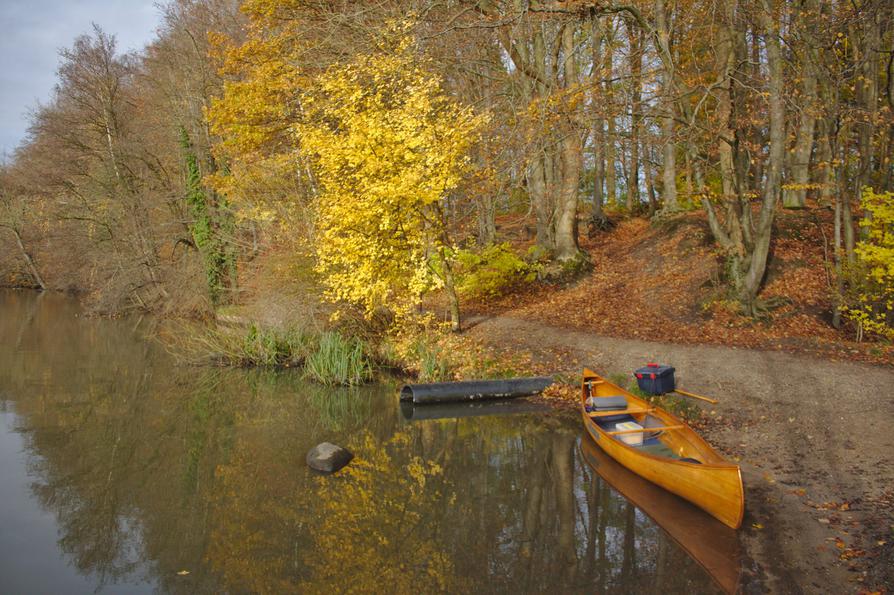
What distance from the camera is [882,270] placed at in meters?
10.6

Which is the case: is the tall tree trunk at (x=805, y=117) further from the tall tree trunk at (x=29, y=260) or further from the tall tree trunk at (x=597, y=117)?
the tall tree trunk at (x=29, y=260)

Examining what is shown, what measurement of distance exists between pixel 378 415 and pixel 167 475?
403 centimetres

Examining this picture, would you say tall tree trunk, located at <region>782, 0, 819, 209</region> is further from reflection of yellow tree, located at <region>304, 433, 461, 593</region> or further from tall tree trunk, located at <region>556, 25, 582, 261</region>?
reflection of yellow tree, located at <region>304, 433, 461, 593</region>

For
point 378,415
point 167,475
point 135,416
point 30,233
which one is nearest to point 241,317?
point 135,416

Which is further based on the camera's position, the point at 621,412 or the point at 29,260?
the point at 29,260

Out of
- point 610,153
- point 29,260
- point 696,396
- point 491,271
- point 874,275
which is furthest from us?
point 29,260

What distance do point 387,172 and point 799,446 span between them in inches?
344

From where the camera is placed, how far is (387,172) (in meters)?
12.9

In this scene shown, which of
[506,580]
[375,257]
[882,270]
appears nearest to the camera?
[506,580]

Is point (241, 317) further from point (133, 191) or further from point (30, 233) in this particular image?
point (30, 233)

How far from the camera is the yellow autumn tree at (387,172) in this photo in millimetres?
12664

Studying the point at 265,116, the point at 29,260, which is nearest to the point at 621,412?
the point at 265,116

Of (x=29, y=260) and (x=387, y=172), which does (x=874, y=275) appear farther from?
(x=29, y=260)

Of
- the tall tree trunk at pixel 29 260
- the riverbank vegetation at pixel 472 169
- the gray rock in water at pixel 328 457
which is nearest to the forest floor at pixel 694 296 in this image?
the riverbank vegetation at pixel 472 169
